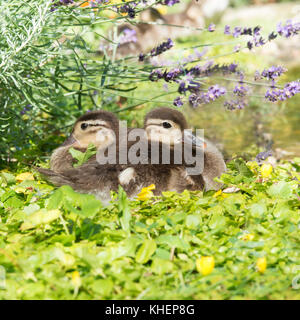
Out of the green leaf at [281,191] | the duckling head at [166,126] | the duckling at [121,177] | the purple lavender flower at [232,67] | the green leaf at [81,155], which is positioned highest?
the purple lavender flower at [232,67]

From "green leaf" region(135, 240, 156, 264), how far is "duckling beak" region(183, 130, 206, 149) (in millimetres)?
1724

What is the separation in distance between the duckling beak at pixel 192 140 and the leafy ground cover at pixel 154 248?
84cm

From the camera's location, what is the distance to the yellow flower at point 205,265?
113 inches

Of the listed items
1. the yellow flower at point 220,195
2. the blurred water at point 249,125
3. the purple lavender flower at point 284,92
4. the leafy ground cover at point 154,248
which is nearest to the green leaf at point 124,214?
the leafy ground cover at point 154,248

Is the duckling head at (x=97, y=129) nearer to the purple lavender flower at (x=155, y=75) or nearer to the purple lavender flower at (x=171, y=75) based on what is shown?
the purple lavender flower at (x=155, y=75)

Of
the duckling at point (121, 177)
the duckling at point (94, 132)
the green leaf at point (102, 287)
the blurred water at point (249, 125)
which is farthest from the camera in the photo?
the blurred water at point (249, 125)

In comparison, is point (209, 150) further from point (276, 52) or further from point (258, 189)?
point (276, 52)

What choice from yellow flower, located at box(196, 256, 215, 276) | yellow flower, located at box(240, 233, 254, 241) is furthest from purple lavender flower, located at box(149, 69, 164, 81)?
yellow flower, located at box(196, 256, 215, 276)

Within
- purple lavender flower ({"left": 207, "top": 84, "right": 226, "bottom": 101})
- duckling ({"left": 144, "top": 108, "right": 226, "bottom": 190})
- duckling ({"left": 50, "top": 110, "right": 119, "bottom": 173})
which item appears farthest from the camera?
duckling ({"left": 50, "top": 110, "right": 119, "bottom": 173})

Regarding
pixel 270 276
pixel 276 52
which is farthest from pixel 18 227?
pixel 276 52

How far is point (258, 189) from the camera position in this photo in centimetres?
416

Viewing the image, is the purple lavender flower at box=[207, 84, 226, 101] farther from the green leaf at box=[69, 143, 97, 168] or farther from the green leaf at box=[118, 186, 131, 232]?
the green leaf at box=[118, 186, 131, 232]

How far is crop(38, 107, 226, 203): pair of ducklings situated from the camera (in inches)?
163
